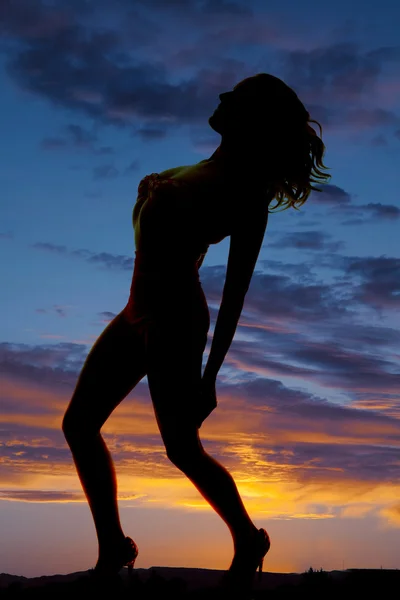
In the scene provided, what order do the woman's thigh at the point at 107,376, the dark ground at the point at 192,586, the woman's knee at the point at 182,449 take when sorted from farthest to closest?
the dark ground at the point at 192,586 < the woman's thigh at the point at 107,376 < the woman's knee at the point at 182,449

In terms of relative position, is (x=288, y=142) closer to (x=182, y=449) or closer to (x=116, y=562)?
(x=182, y=449)

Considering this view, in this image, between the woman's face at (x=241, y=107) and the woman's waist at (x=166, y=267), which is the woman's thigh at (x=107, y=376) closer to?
the woman's waist at (x=166, y=267)

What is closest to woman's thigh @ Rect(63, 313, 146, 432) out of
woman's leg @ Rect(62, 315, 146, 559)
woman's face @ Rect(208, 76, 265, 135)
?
woman's leg @ Rect(62, 315, 146, 559)

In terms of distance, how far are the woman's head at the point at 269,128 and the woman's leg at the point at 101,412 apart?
150 centimetres

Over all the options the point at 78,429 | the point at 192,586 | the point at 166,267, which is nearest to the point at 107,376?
the point at 78,429

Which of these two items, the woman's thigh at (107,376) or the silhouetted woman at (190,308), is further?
the woman's thigh at (107,376)

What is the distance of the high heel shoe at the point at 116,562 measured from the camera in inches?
219

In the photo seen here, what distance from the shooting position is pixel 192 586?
6.28 metres

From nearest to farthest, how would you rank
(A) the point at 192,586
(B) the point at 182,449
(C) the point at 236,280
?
(B) the point at 182,449
(C) the point at 236,280
(A) the point at 192,586

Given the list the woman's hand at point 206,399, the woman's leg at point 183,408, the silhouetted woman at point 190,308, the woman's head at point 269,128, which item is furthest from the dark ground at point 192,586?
the woman's head at point 269,128

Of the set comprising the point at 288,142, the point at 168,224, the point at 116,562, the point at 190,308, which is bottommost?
the point at 116,562

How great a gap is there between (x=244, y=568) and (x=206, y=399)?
1238 mm

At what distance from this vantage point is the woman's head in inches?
219

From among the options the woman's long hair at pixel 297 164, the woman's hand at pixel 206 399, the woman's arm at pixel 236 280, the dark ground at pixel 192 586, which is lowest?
the dark ground at pixel 192 586
